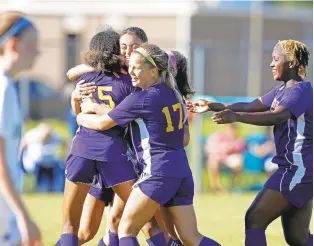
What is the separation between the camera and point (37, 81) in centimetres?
2555

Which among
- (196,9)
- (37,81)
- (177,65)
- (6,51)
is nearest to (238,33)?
(196,9)

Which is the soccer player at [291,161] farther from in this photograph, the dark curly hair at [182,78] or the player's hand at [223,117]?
the dark curly hair at [182,78]

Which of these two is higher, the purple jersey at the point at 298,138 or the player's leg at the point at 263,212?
the purple jersey at the point at 298,138

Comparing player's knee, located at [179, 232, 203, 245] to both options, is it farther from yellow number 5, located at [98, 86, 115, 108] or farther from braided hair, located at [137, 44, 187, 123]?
yellow number 5, located at [98, 86, 115, 108]

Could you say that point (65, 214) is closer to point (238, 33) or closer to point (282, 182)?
point (282, 182)

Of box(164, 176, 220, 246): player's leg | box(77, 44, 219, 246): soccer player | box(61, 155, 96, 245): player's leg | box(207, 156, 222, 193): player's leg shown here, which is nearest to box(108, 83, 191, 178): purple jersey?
box(77, 44, 219, 246): soccer player

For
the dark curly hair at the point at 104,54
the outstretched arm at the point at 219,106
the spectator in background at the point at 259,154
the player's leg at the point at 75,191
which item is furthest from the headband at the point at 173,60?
the spectator in background at the point at 259,154

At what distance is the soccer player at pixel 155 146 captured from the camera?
607cm

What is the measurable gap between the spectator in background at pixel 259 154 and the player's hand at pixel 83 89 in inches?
430

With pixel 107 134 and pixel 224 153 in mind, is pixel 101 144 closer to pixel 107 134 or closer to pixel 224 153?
pixel 107 134

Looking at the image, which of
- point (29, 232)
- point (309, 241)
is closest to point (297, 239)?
point (309, 241)

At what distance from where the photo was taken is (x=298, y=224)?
6688 millimetres

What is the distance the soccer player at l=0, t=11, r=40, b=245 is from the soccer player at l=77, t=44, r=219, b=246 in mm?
1665

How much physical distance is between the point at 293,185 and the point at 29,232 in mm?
2818
